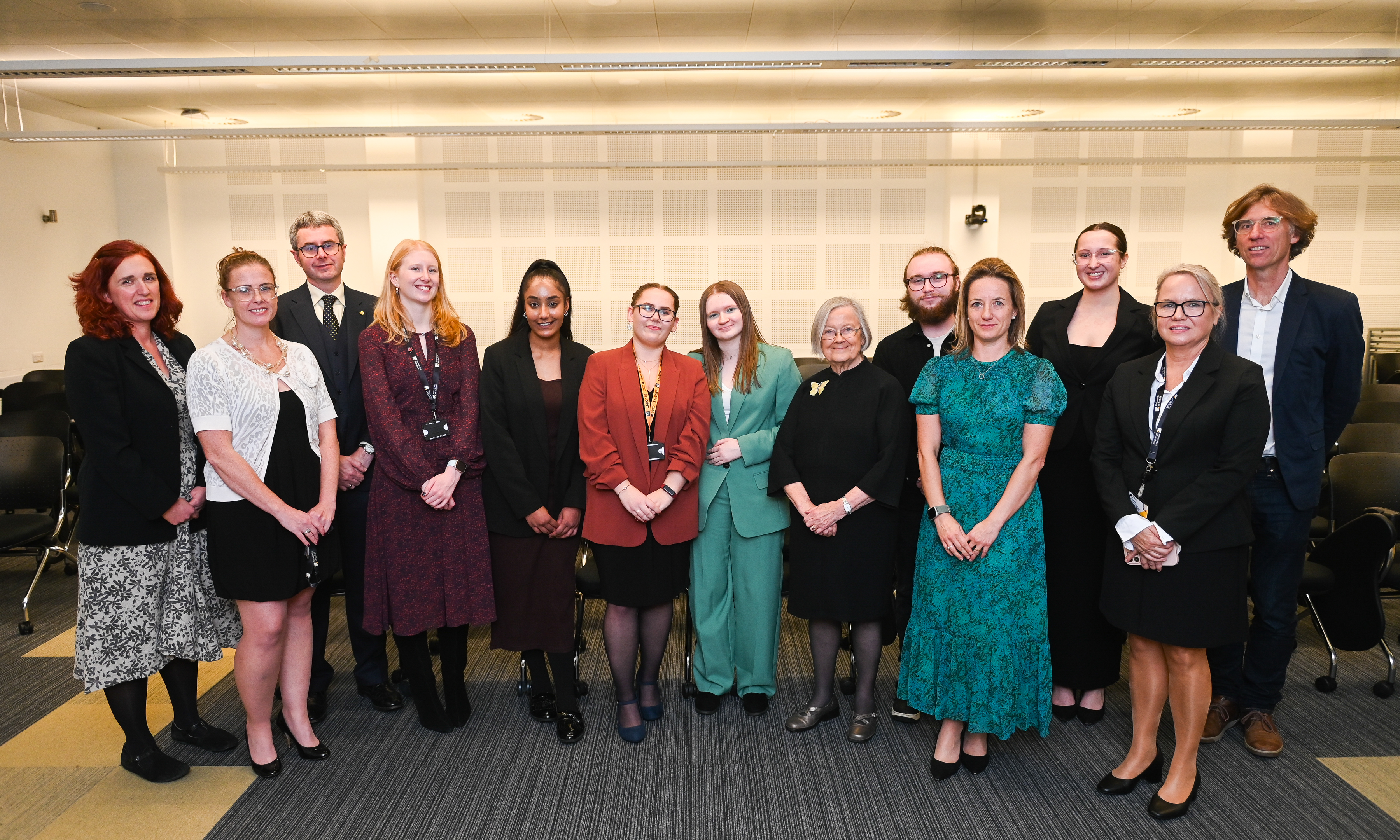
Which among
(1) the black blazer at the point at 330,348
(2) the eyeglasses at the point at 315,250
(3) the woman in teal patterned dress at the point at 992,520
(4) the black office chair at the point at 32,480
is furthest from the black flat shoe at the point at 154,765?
(3) the woman in teal patterned dress at the point at 992,520

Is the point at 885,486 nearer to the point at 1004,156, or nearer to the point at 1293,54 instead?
the point at 1293,54

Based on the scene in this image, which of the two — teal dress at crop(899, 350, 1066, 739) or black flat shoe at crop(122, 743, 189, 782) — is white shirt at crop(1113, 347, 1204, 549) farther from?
black flat shoe at crop(122, 743, 189, 782)

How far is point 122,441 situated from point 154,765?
119cm

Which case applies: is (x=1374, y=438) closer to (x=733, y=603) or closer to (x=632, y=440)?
(x=733, y=603)

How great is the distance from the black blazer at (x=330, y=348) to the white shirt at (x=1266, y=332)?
11.3 feet

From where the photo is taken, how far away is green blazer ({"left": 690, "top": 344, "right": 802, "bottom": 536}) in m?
2.97

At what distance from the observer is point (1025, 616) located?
2.52m

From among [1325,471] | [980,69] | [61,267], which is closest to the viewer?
[1325,471]

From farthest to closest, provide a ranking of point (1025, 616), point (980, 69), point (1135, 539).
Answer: point (980, 69) < point (1025, 616) < point (1135, 539)

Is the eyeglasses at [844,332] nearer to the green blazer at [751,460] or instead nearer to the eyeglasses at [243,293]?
the green blazer at [751,460]

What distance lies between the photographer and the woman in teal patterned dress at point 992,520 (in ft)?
8.17

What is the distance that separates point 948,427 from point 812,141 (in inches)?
258

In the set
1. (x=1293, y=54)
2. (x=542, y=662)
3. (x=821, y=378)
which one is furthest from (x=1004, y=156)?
(x=542, y=662)

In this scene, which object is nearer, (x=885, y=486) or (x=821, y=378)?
(x=885, y=486)
